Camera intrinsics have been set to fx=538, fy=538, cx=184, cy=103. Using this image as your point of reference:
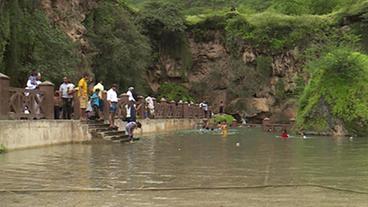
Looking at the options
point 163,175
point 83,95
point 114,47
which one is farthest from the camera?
point 114,47

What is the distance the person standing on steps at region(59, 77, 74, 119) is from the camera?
19375 mm

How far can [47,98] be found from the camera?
1781 cm

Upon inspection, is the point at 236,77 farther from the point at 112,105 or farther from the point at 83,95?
the point at 83,95

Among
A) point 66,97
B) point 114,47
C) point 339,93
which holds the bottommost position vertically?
point 66,97

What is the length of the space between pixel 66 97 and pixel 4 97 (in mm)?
4366

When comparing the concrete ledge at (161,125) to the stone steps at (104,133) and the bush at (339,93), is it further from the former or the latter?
the bush at (339,93)

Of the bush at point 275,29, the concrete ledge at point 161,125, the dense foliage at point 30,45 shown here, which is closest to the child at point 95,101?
the concrete ledge at point 161,125

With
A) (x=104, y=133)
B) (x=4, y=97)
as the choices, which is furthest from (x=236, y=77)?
(x=4, y=97)

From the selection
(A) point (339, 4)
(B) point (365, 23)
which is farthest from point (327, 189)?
(A) point (339, 4)

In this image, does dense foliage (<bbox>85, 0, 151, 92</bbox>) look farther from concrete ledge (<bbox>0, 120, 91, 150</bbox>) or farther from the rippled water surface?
the rippled water surface

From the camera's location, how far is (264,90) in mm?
55875

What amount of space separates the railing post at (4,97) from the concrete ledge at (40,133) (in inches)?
16.8

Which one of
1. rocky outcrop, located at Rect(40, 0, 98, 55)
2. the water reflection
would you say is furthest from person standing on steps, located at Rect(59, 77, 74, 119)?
rocky outcrop, located at Rect(40, 0, 98, 55)

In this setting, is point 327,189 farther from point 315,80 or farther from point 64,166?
point 315,80
